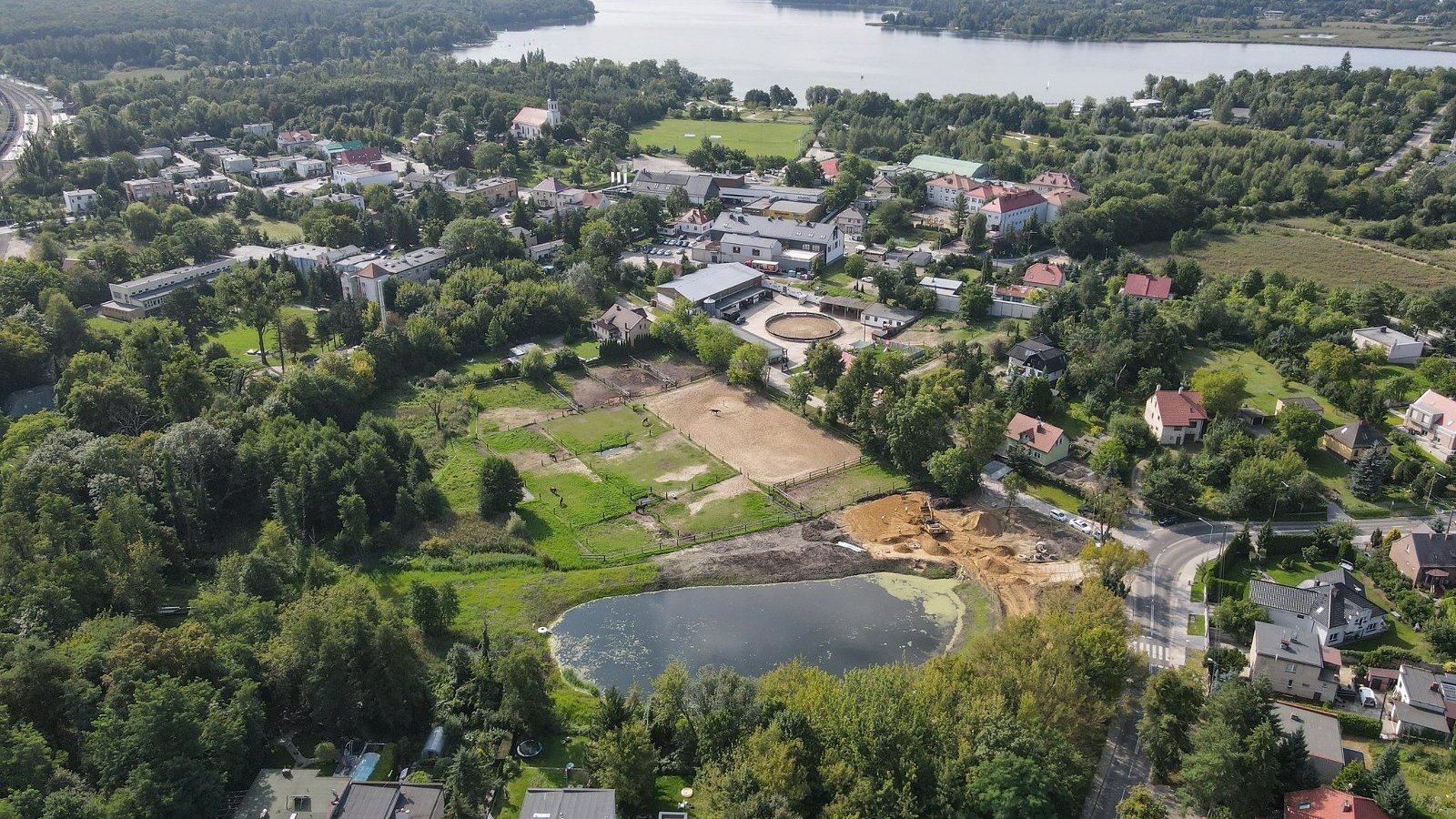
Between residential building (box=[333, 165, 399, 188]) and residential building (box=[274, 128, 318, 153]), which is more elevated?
residential building (box=[274, 128, 318, 153])

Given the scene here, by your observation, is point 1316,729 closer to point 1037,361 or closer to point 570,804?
point 570,804

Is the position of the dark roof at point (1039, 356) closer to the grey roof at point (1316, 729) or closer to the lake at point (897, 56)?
the grey roof at point (1316, 729)

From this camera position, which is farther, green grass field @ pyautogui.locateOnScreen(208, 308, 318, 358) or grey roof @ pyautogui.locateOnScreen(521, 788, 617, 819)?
green grass field @ pyautogui.locateOnScreen(208, 308, 318, 358)

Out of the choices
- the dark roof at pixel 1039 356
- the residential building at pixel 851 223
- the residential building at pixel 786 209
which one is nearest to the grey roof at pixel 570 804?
the dark roof at pixel 1039 356

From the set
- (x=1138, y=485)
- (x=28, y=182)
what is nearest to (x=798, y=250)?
(x=1138, y=485)

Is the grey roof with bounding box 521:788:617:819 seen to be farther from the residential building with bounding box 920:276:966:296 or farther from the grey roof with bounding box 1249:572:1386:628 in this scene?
the residential building with bounding box 920:276:966:296

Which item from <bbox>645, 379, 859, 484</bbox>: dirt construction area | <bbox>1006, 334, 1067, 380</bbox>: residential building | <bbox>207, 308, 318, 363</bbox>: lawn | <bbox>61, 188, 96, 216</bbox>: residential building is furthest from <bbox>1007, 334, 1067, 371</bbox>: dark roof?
<bbox>61, 188, 96, 216</bbox>: residential building
